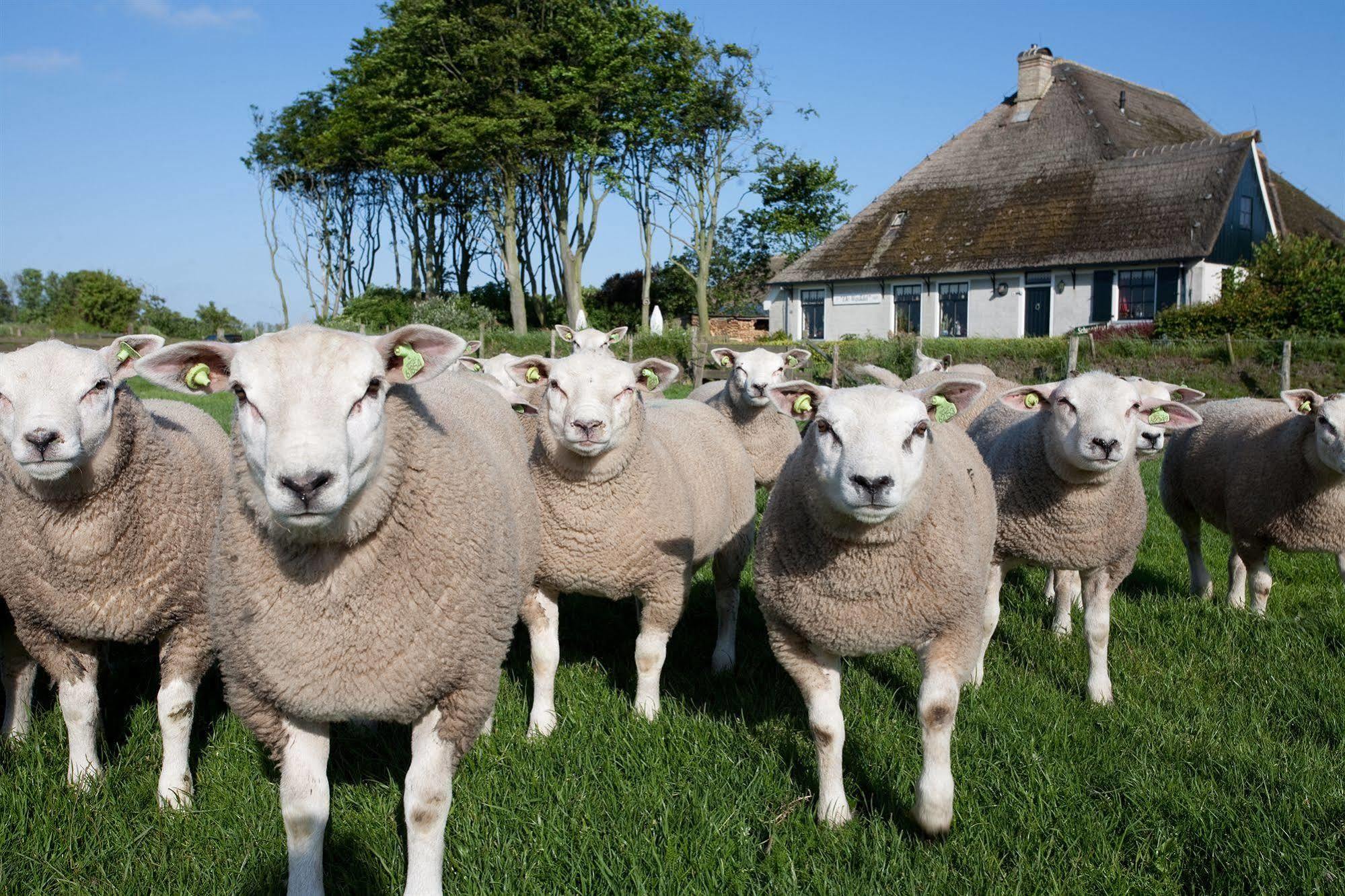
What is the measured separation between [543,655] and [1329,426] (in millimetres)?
4335

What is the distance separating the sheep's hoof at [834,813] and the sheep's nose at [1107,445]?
6.54ft

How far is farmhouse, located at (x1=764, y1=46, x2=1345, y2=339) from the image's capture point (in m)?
25.0

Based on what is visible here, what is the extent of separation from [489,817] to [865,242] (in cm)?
2933

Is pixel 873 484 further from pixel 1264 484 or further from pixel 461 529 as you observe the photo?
pixel 1264 484

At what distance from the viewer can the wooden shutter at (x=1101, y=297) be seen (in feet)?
83.6

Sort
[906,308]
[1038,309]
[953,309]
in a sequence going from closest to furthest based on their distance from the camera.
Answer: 1. [1038,309]
2. [953,309]
3. [906,308]

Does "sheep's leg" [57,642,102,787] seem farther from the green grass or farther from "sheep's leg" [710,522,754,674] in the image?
"sheep's leg" [710,522,754,674]

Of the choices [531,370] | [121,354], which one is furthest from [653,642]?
[121,354]

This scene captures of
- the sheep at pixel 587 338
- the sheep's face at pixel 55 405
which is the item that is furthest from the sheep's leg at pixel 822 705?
the sheep at pixel 587 338

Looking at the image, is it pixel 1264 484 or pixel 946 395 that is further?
pixel 1264 484

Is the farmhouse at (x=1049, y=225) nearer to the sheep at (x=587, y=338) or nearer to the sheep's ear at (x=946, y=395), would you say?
the sheep at (x=587, y=338)

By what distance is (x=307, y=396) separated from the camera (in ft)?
7.51

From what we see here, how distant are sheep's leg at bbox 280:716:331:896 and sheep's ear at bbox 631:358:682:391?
2.27 m

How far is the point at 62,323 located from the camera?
A: 44.5 metres
